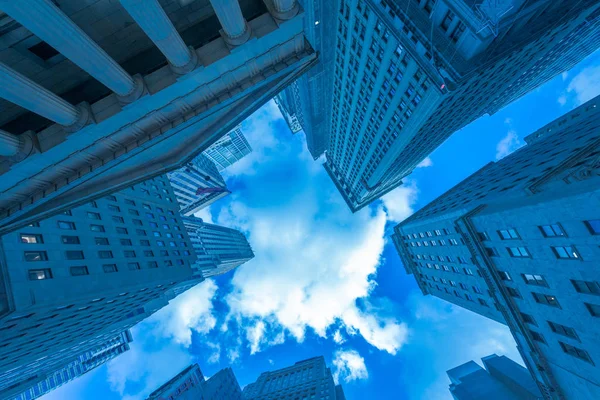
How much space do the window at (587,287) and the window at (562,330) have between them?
449 centimetres

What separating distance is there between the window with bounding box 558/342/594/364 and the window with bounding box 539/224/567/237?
10.1 metres

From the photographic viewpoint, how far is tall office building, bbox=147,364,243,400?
6750 cm

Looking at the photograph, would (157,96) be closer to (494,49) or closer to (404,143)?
(494,49)

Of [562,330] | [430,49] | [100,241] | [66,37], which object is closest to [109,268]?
[100,241]

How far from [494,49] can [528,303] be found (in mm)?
27331

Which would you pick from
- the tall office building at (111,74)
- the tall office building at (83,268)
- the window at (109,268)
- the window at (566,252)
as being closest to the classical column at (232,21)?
the tall office building at (111,74)

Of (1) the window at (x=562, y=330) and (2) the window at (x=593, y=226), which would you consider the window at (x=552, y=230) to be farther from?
(1) the window at (x=562, y=330)

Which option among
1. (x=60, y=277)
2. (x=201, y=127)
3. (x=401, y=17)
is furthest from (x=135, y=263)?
(x=401, y=17)

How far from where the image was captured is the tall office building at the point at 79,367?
434ft

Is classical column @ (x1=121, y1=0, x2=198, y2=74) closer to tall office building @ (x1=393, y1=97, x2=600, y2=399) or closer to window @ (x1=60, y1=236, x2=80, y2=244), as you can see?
tall office building @ (x1=393, y1=97, x2=600, y2=399)

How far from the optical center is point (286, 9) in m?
10.9

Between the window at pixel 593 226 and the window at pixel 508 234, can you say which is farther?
the window at pixel 508 234

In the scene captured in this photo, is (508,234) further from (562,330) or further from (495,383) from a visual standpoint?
(495,383)

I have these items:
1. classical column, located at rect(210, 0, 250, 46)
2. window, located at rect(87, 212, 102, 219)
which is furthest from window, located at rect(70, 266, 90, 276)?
classical column, located at rect(210, 0, 250, 46)
